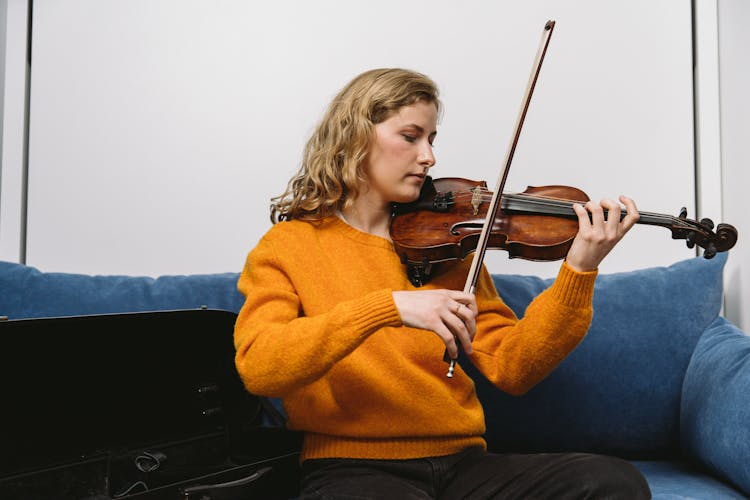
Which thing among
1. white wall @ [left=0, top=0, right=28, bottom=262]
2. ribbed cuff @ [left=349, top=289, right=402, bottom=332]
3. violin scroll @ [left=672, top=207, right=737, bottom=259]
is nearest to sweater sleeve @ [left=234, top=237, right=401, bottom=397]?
ribbed cuff @ [left=349, top=289, right=402, bottom=332]

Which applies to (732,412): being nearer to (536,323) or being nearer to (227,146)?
(536,323)

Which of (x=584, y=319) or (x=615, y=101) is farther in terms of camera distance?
(x=615, y=101)

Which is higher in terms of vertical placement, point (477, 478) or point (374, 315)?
point (374, 315)

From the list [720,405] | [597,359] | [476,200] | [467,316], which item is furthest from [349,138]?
[720,405]

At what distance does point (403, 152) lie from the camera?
1229mm

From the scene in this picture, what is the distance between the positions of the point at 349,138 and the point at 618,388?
778 millimetres

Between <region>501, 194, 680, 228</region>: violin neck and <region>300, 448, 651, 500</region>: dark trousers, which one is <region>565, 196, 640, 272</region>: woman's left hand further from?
<region>300, 448, 651, 500</region>: dark trousers

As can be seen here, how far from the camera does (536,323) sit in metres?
1.10

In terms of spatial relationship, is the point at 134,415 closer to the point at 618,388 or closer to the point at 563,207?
the point at 563,207

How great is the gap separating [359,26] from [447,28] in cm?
24

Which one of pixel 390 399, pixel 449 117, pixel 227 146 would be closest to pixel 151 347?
pixel 390 399

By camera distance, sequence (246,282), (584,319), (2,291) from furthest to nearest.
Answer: (2,291)
(246,282)
(584,319)

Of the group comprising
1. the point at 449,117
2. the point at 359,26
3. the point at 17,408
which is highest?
the point at 359,26

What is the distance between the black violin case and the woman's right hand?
0.40m
